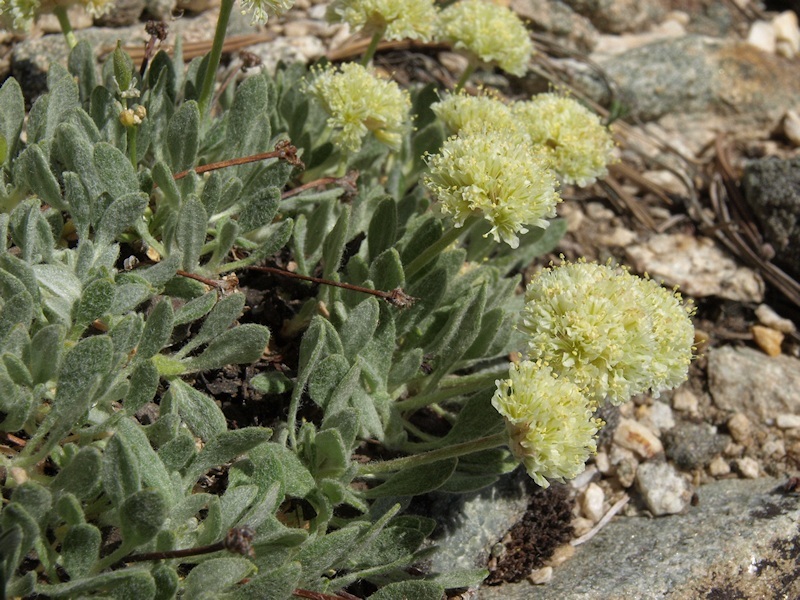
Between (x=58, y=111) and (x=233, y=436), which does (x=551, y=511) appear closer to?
(x=233, y=436)

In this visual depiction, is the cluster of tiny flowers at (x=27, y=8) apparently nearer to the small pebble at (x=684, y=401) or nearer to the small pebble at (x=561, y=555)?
the small pebble at (x=561, y=555)

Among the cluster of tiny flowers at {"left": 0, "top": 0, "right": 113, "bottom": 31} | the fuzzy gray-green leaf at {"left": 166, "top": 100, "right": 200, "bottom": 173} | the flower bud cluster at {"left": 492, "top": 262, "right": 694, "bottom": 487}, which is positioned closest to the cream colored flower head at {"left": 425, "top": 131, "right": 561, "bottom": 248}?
the flower bud cluster at {"left": 492, "top": 262, "right": 694, "bottom": 487}

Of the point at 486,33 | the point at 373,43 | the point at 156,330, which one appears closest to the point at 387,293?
the point at 156,330

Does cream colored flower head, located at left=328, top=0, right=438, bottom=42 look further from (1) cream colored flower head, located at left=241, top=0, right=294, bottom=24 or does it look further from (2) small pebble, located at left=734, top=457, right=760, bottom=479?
(2) small pebble, located at left=734, top=457, right=760, bottom=479

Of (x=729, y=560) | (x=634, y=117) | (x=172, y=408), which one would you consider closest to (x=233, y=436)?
(x=172, y=408)

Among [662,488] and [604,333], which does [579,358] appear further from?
[662,488]
